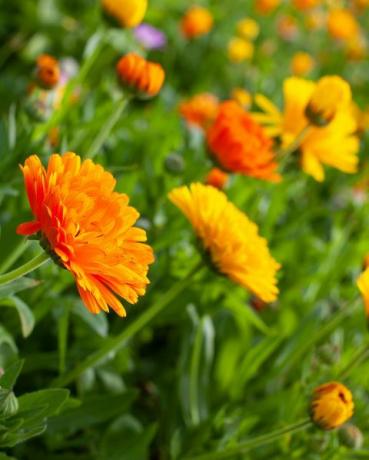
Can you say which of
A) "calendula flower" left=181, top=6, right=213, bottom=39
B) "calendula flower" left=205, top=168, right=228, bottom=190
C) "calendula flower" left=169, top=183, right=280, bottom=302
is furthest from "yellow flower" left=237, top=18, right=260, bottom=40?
"calendula flower" left=169, top=183, right=280, bottom=302

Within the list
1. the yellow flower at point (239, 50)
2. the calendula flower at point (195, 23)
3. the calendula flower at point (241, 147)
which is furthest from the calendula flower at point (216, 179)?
the yellow flower at point (239, 50)

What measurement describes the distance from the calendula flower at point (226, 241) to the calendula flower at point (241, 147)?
8.5 inches

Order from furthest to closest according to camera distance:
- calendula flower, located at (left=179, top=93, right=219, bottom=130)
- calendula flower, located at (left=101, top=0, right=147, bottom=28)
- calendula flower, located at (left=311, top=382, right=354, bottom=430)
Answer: calendula flower, located at (left=179, top=93, right=219, bottom=130)
calendula flower, located at (left=101, top=0, right=147, bottom=28)
calendula flower, located at (left=311, top=382, right=354, bottom=430)

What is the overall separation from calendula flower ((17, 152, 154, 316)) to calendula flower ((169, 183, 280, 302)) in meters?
0.27

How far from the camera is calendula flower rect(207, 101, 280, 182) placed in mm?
1364

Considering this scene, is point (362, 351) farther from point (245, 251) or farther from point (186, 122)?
point (186, 122)

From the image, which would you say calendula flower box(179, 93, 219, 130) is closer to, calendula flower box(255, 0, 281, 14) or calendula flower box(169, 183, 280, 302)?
calendula flower box(169, 183, 280, 302)

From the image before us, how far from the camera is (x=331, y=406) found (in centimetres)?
108

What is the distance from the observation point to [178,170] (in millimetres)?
1503

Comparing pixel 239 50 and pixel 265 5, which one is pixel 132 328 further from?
pixel 265 5

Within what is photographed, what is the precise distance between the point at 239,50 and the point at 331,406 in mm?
2104

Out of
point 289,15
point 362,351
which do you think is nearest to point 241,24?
point 289,15

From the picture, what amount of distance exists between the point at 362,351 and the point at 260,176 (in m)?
0.33

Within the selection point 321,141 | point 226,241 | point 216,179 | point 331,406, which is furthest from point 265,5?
Result: point 331,406
